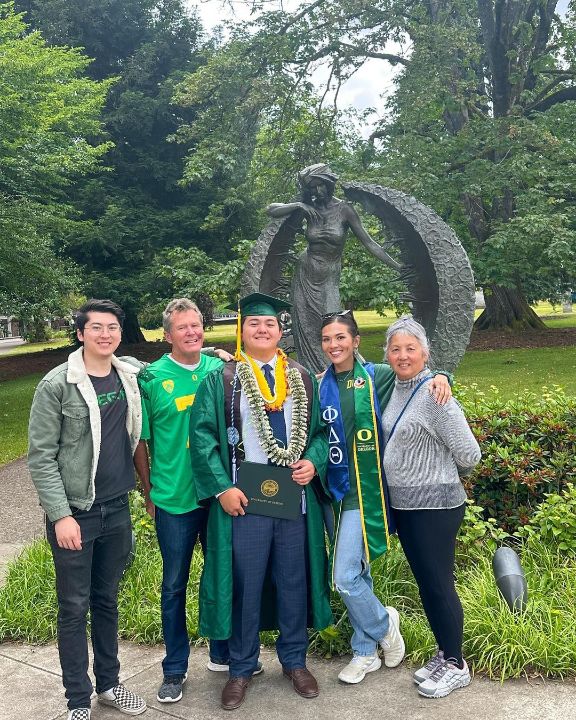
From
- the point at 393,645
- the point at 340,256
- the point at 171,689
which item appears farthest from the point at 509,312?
the point at 171,689

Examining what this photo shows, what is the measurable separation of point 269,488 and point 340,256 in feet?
14.4

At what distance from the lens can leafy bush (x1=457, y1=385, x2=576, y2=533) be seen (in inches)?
181

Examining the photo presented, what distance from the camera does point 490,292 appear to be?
71.1 feet

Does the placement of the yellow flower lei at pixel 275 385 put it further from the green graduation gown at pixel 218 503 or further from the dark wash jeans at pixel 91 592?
the dark wash jeans at pixel 91 592

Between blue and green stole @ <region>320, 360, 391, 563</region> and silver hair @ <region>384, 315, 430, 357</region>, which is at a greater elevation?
silver hair @ <region>384, 315, 430, 357</region>

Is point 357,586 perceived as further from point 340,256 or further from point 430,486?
point 340,256

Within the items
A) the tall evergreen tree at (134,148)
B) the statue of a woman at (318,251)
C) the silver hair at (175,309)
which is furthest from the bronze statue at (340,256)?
the tall evergreen tree at (134,148)

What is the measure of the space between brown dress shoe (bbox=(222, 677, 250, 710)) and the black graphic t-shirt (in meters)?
0.99

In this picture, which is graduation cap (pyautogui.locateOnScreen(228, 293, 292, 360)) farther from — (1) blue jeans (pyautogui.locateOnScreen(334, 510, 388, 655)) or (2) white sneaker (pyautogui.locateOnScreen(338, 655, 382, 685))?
(2) white sneaker (pyautogui.locateOnScreen(338, 655, 382, 685))

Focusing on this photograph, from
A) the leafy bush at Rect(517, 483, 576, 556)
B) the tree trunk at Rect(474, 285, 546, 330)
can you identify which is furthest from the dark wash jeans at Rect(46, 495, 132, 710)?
the tree trunk at Rect(474, 285, 546, 330)

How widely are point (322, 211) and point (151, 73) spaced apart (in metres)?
16.8

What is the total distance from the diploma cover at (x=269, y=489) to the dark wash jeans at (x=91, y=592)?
1.89 feet

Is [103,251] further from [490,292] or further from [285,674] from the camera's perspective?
[285,674]

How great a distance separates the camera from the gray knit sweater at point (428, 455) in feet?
9.68
